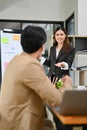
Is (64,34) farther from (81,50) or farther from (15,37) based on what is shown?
(81,50)

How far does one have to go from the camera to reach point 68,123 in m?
1.28

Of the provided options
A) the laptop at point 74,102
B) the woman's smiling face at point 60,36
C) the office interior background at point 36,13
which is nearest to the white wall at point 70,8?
the office interior background at point 36,13

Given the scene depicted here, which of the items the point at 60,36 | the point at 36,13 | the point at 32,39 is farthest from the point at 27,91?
the point at 36,13

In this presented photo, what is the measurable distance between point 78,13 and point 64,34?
2083 mm

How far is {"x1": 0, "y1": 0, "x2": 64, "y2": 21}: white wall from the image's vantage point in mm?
6289

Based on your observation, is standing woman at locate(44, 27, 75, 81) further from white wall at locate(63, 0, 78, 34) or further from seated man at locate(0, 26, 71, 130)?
white wall at locate(63, 0, 78, 34)

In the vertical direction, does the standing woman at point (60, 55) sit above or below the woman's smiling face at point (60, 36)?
below

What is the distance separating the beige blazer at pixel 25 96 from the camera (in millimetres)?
1464

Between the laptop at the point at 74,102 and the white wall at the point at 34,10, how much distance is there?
5.19 meters

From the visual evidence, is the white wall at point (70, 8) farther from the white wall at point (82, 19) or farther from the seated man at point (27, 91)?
the seated man at point (27, 91)

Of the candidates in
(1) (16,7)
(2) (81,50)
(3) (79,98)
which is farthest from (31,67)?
(1) (16,7)

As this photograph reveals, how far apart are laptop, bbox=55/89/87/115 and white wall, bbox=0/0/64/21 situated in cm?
519

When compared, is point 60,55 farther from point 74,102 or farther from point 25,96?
point 74,102

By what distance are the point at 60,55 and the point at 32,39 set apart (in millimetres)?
1599
